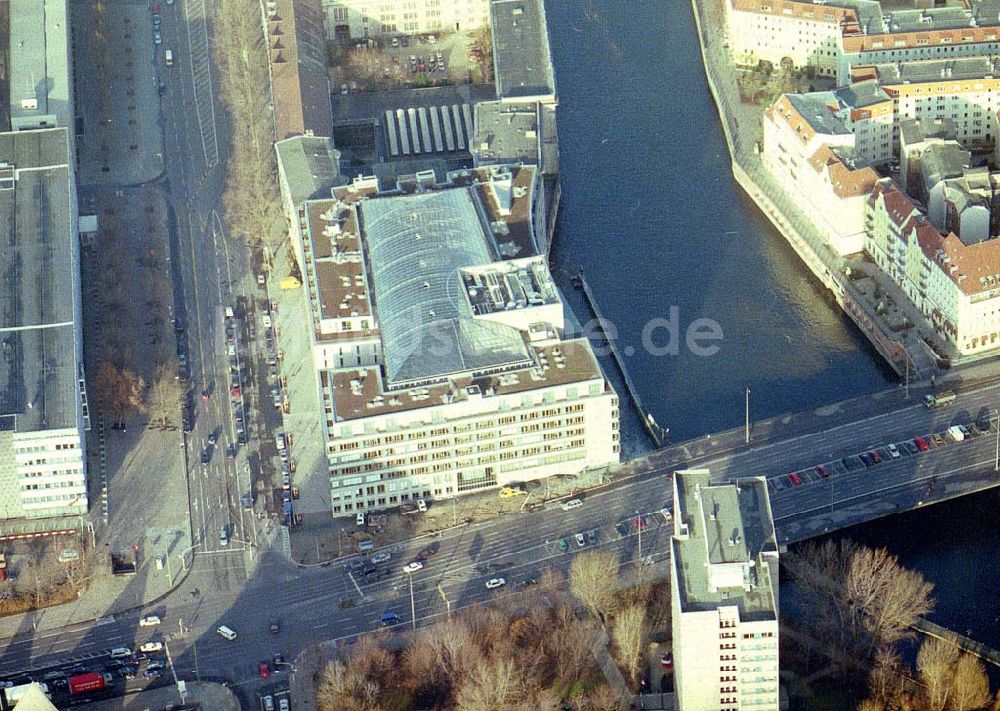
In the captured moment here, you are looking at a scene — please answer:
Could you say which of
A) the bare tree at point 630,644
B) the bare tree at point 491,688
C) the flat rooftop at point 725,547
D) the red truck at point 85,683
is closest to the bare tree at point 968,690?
the flat rooftop at point 725,547

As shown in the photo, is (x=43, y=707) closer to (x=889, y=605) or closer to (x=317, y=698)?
(x=317, y=698)

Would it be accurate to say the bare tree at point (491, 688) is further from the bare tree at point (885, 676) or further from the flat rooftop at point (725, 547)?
the bare tree at point (885, 676)

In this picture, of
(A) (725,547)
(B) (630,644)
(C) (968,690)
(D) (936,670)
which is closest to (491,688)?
(B) (630,644)

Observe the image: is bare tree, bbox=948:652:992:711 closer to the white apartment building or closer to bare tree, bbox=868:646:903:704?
bare tree, bbox=868:646:903:704

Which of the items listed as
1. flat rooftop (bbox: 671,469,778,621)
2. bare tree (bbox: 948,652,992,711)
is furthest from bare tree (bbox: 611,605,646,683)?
bare tree (bbox: 948,652,992,711)

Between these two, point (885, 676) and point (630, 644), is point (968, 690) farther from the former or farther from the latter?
point (630, 644)
